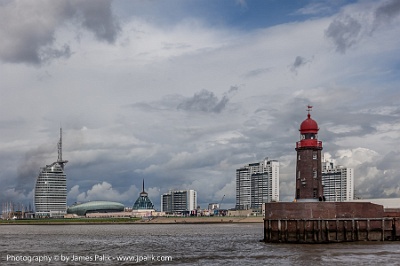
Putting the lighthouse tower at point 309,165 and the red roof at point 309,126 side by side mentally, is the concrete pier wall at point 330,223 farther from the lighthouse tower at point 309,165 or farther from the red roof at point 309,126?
the red roof at point 309,126

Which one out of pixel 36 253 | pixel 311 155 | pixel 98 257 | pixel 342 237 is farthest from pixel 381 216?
pixel 36 253

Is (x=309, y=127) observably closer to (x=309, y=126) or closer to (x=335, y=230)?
(x=309, y=126)

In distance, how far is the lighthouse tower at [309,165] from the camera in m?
80.1

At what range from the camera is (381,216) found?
76.6m

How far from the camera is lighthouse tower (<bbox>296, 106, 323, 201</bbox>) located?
80062 millimetres

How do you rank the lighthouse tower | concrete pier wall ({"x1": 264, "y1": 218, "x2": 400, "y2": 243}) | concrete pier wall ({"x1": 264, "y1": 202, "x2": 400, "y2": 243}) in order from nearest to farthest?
concrete pier wall ({"x1": 264, "y1": 218, "x2": 400, "y2": 243}), concrete pier wall ({"x1": 264, "y1": 202, "x2": 400, "y2": 243}), the lighthouse tower

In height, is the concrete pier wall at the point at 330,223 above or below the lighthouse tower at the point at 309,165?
below

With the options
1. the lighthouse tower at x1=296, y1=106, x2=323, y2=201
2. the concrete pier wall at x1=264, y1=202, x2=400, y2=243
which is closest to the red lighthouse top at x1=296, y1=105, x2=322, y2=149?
the lighthouse tower at x1=296, y1=106, x2=323, y2=201

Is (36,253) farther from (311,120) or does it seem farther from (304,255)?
(311,120)

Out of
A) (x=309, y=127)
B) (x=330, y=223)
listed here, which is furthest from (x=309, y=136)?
(x=330, y=223)

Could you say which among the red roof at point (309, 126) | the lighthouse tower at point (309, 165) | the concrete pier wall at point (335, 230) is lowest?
the concrete pier wall at point (335, 230)

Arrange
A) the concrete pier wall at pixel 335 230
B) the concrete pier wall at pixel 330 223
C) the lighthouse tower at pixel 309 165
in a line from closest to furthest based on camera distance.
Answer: the concrete pier wall at pixel 335 230
the concrete pier wall at pixel 330 223
the lighthouse tower at pixel 309 165

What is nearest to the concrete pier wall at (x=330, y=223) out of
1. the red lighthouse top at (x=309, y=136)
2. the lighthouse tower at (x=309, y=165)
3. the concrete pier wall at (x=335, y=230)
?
the concrete pier wall at (x=335, y=230)

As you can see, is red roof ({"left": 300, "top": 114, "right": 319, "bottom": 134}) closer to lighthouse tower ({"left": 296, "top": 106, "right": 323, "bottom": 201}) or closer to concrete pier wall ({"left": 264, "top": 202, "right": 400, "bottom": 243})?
lighthouse tower ({"left": 296, "top": 106, "right": 323, "bottom": 201})
